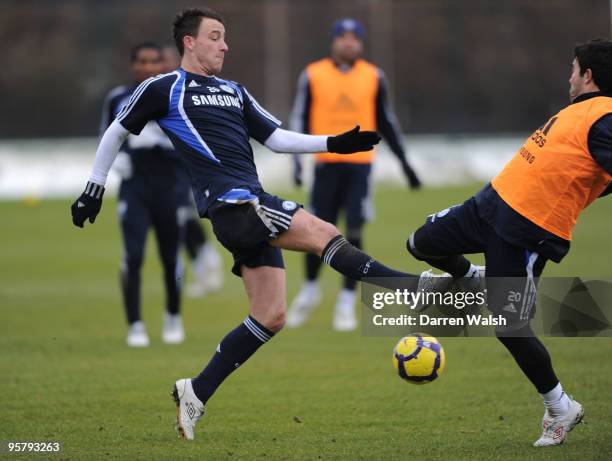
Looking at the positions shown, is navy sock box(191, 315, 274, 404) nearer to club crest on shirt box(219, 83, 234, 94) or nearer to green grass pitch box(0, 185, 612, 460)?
green grass pitch box(0, 185, 612, 460)

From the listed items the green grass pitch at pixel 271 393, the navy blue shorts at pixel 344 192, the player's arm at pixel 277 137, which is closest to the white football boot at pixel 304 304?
the green grass pitch at pixel 271 393

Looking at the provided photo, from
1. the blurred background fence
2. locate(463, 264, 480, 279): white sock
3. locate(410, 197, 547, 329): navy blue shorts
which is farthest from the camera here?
the blurred background fence

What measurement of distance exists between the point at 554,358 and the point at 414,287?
331cm

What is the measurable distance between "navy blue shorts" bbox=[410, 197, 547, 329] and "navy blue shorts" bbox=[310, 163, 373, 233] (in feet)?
15.0

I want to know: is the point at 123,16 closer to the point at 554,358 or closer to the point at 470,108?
the point at 470,108

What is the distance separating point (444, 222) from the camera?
6.01m

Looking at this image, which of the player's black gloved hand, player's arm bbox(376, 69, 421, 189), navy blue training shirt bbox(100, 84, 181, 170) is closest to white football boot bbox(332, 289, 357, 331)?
the player's black gloved hand

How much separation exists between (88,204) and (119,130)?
454 mm

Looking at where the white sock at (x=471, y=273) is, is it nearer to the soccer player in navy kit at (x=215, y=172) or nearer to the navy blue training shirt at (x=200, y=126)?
the soccer player in navy kit at (x=215, y=172)

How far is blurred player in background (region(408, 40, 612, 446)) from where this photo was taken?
5641 mm

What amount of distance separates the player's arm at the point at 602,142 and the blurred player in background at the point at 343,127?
16.4ft

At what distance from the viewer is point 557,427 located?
5852 millimetres

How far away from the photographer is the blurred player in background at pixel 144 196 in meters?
9.62

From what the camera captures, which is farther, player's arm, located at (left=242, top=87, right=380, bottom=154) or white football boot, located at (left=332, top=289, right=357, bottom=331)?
white football boot, located at (left=332, top=289, right=357, bottom=331)
